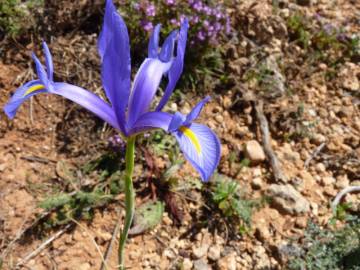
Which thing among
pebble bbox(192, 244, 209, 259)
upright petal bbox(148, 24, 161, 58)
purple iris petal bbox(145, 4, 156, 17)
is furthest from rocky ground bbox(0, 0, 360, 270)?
upright petal bbox(148, 24, 161, 58)

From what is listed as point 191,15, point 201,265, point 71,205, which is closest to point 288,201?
point 201,265

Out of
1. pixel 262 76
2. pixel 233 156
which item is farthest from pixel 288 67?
pixel 233 156

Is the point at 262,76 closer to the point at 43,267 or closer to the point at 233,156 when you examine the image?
the point at 233,156

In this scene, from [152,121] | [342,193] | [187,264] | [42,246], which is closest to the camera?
[152,121]

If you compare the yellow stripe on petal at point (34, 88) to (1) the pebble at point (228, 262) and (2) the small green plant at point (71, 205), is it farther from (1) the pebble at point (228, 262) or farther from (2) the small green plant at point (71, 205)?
(1) the pebble at point (228, 262)

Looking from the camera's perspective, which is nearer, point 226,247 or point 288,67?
point 226,247

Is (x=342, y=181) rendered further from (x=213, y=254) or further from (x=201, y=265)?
(x=201, y=265)
